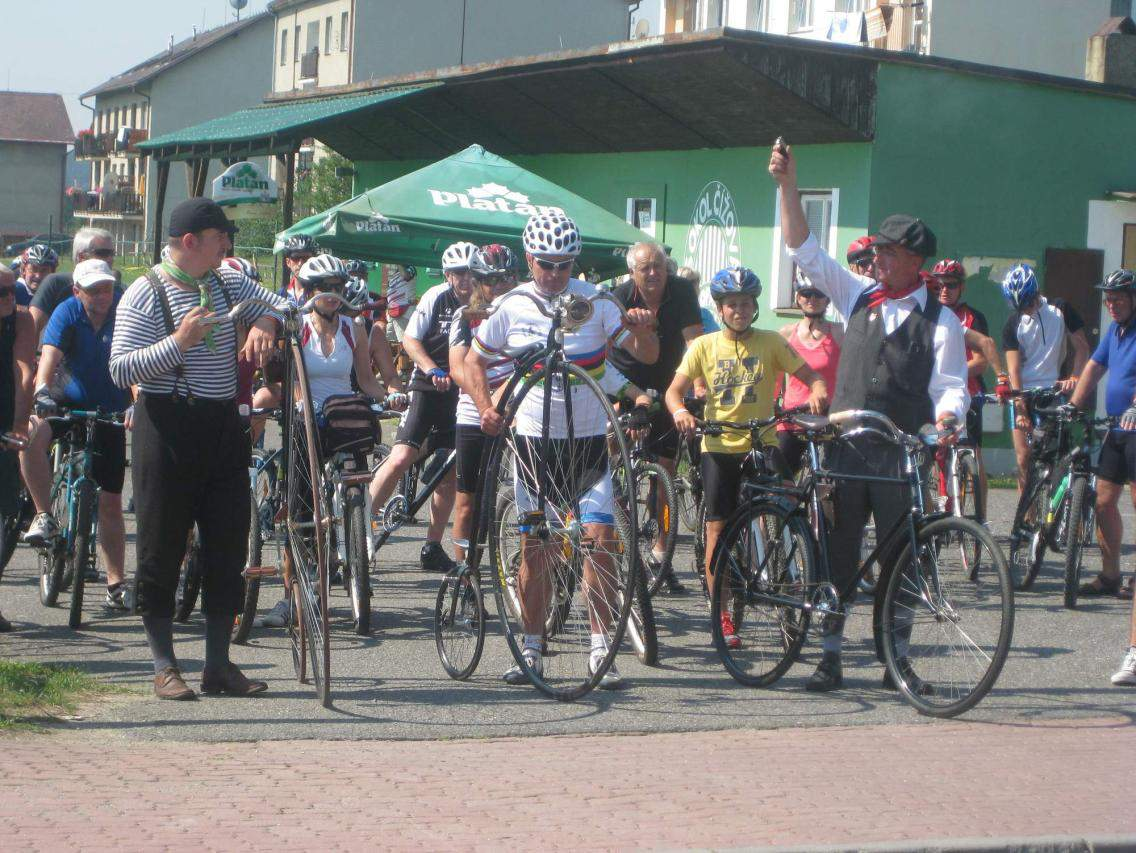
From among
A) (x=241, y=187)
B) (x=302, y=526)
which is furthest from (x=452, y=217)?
(x=241, y=187)

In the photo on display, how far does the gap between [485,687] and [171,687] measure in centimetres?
141

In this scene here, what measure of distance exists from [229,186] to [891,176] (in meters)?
13.8

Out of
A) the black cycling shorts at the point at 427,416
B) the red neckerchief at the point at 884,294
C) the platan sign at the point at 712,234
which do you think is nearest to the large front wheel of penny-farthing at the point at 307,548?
the red neckerchief at the point at 884,294

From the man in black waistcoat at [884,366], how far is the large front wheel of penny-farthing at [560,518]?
3.44ft

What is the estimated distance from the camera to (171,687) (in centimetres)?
697

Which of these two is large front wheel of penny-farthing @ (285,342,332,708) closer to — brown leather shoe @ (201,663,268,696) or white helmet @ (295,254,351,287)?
brown leather shoe @ (201,663,268,696)

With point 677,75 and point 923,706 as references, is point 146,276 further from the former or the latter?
point 677,75

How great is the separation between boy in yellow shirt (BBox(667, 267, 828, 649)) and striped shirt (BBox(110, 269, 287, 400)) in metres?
2.38

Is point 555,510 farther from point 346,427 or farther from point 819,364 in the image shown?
point 819,364

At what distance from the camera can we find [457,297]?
10742 millimetres

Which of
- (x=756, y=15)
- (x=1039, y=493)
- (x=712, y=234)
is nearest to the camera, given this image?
(x=1039, y=493)

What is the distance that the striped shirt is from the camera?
6754mm

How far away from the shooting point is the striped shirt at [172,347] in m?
6.75

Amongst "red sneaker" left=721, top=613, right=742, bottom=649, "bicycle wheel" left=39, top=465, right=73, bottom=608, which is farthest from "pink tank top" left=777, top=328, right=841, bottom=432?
"bicycle wheel" left=39, top=465, right=73, bottom=608
